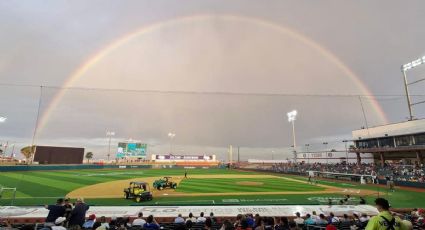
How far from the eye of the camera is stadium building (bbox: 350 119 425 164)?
51.8 metres

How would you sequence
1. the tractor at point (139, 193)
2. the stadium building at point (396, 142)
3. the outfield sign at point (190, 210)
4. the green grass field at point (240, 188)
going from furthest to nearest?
the stadium building at point (396, 142) < the green grass field at point (240, 188) < the tractor at point (139, 193) < the outfield sign at point (190, 210)

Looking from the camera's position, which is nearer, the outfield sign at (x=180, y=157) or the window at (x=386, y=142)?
the window at (x=386, y=142)

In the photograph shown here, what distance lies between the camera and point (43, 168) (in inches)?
2876

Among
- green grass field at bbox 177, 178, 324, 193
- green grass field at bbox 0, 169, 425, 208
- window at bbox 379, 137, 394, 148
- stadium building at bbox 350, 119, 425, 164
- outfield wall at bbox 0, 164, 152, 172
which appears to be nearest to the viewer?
green grass field at bbox 0, 169, 425, 208

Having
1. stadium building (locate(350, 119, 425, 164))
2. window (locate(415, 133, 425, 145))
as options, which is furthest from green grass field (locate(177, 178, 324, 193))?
window (locate(415, 133, 425, 145))

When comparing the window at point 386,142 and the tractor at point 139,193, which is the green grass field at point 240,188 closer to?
the tractor at point 139,193

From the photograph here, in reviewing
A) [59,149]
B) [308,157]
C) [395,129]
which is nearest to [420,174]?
[395,129]

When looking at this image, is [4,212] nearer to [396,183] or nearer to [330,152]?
[396,183]

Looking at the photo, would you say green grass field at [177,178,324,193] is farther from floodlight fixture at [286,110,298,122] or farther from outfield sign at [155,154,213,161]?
outfield sign at [155,154,213,161]

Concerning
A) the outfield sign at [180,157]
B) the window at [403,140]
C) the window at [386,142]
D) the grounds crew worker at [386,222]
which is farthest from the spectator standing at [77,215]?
the outfield sign at [180,157]

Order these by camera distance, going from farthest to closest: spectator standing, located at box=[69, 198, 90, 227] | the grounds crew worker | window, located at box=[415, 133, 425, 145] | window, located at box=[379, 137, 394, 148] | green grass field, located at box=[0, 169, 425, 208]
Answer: window, located at box=[379, 137, 394, 148]
window, located at box=[415, 133, 425, 145]
green grass field, located at box=[0, 169, 425, 208]
spectator standing, located at box=[69, 198, 90, 227]
the grounds crew worker

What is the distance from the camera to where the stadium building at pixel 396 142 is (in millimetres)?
51750

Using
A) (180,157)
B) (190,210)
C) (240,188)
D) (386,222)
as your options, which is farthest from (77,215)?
(180,157)

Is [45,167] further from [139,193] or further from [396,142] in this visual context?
[396,142]
